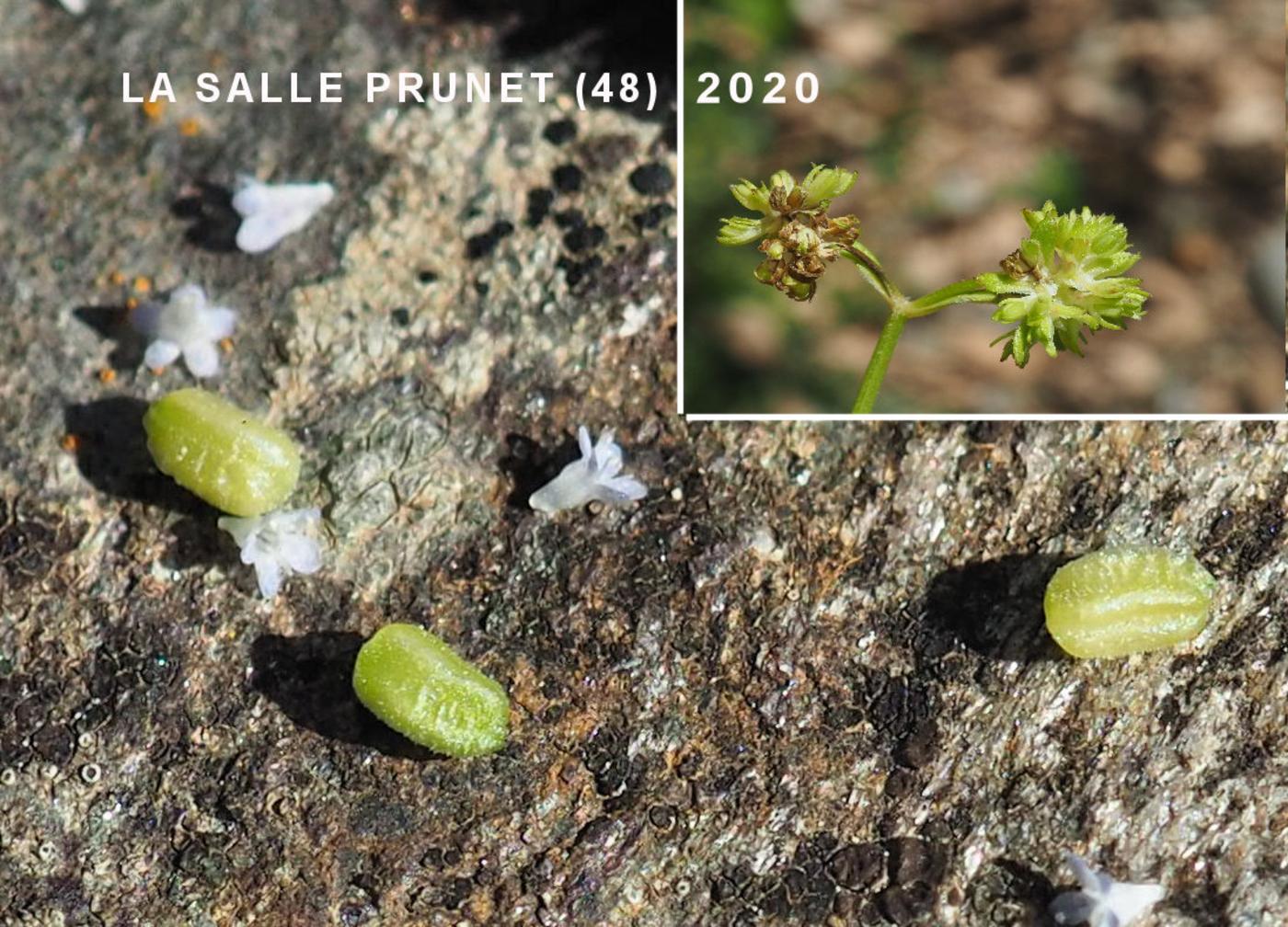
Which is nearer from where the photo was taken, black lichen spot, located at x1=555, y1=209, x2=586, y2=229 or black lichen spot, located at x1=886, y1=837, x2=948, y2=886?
black lichen spot, located at x1=886, y1=837, x2=948, y2=886

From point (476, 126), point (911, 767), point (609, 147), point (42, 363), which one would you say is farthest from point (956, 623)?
point (42, 363)

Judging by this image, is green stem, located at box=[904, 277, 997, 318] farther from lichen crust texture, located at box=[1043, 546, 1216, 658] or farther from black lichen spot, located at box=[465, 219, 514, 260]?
black lichen spot, located at box=[465, 219, 514, 260]

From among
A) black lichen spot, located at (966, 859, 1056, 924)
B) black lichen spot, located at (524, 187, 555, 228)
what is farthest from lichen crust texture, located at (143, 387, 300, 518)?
black lichen spot, located at (966, 859, 1056, 924)

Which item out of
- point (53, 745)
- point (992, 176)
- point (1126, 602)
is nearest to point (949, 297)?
point (1126, 602)

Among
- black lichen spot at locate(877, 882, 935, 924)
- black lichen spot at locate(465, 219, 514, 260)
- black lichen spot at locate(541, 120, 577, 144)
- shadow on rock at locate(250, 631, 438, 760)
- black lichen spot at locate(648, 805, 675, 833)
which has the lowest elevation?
black lichen spot at locate(877, 882, 935, 924)

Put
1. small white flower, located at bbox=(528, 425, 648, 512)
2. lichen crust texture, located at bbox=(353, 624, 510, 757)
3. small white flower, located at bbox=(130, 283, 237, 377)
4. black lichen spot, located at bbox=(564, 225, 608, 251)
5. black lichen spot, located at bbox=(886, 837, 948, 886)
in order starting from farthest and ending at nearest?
1. black lichen spot, located at bbox=(564, 225, 608, 251)
2. small white flower, located at bbox=(130, 283, 237, 377)
3. small white flower, located at bbox=(528, 425, 648, 512)
4. black lichen spot, located at bbox=(886, 837, 948, 886)
5. lichen crust texture, located at bbox=(353, 624, 510, 757)

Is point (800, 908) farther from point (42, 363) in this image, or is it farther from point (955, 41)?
point (955, 41)

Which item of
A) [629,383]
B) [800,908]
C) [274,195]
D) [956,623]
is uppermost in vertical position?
[274,195]
